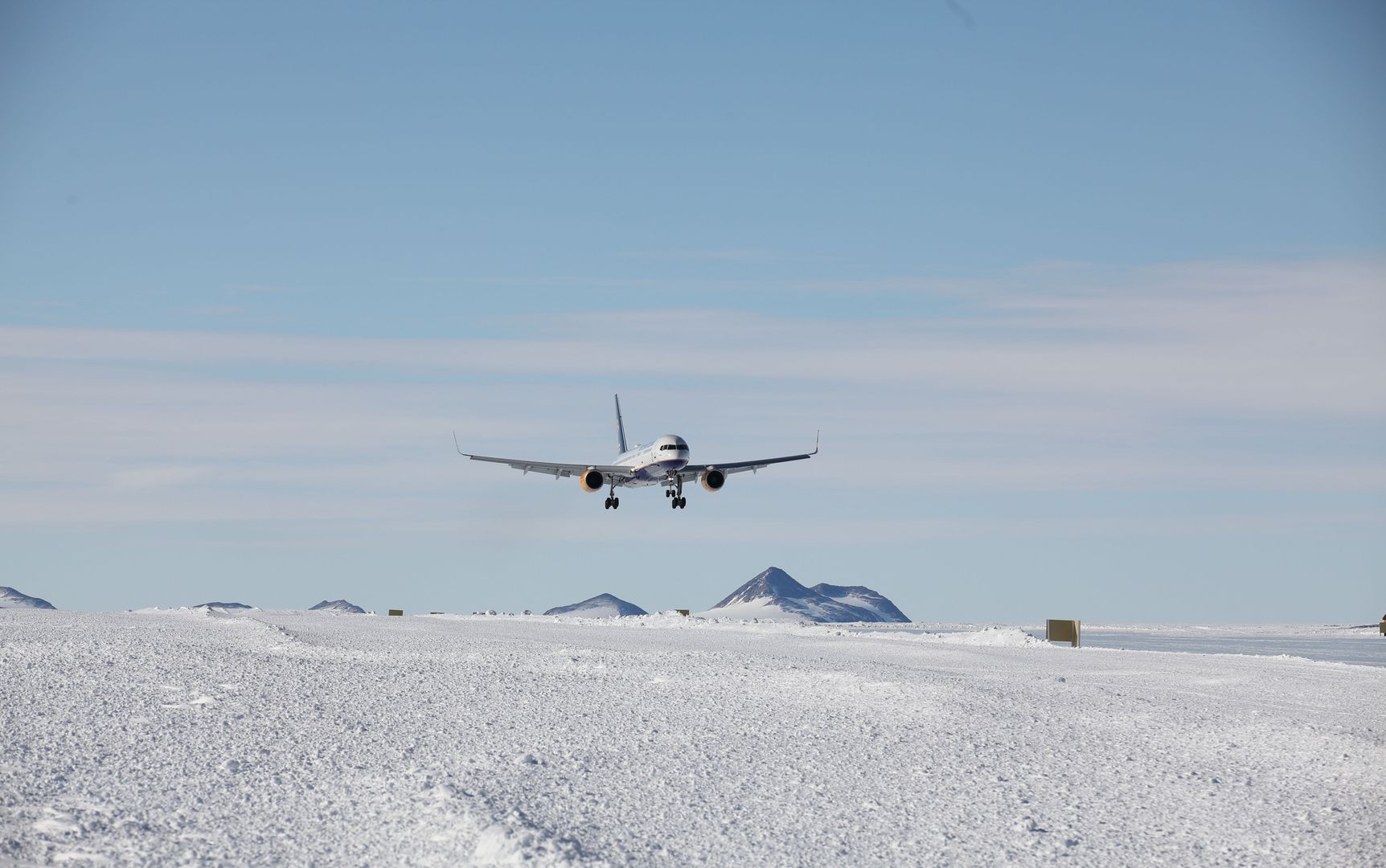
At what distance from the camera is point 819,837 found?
13.0 meters

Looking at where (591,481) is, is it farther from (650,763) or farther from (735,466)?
(650,763)

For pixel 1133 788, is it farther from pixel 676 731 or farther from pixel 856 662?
pixel 856 662

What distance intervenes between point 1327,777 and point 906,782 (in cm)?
619

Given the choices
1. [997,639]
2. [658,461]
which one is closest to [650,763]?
[997,639]

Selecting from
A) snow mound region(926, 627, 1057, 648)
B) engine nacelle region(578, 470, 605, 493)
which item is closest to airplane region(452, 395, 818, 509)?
engine nacelle region(578, 470, 605, 493)

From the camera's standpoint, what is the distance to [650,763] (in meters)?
15.7

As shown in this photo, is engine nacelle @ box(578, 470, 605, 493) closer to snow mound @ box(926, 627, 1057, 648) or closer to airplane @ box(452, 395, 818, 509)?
airplane @ box(452, 395, 818, 509)

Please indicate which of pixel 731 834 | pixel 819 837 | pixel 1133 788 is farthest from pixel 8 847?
pixel 1133 788

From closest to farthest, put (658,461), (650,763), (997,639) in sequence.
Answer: (650,763)
(997,639)
(658,461)

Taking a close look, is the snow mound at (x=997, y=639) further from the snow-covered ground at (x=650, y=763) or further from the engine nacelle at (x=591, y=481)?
the engine nacelle at (x=591, y=481)

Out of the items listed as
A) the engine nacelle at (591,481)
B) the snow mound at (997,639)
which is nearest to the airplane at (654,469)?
the engine nacelle at (591,481)

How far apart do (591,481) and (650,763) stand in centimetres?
4876

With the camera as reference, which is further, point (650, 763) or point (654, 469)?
point (654, 469)

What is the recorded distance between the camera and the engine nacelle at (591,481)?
210 ft
